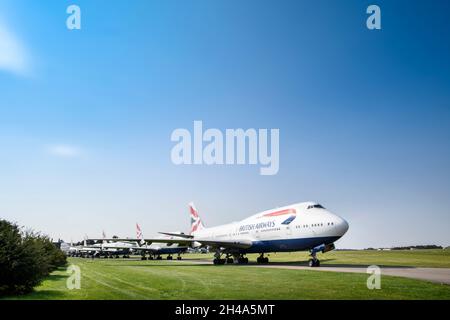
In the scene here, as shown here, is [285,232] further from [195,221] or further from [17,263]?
[195,221]

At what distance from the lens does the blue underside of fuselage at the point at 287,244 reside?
2988 cm

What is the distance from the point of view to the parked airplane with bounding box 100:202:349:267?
2973 centimetres

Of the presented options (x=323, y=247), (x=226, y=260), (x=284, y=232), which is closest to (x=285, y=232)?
(x=284, y=232)

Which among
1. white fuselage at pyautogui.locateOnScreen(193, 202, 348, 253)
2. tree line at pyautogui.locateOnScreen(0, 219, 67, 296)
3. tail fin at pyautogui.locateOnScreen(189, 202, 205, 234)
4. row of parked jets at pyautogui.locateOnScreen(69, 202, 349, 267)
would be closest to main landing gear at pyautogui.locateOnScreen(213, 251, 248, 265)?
row of parked jets at pyautogui.locateOnScreen(69, 202, 349, 267)

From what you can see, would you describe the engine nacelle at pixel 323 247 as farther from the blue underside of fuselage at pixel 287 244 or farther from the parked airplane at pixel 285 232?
the blue underside of fuselage at pixel 287 244

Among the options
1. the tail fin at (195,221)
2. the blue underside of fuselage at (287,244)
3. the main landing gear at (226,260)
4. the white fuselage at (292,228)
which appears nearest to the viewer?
the white fuselage at (292,228)

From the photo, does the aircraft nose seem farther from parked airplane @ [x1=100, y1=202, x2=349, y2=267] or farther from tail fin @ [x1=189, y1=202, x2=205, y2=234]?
tail fin @ [x1=189, y1=202, x2=205, y2=234]

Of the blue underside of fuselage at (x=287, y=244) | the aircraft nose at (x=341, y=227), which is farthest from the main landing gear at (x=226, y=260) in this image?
the aircraft nose at (x=341, y=227)

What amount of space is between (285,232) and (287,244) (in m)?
1.11

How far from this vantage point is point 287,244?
33.7 m
